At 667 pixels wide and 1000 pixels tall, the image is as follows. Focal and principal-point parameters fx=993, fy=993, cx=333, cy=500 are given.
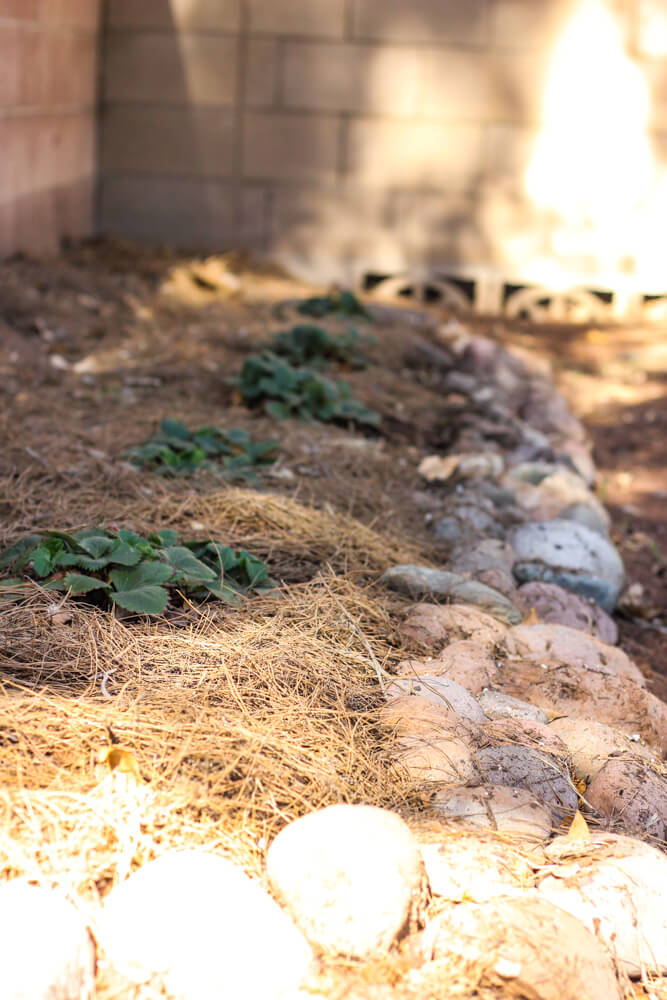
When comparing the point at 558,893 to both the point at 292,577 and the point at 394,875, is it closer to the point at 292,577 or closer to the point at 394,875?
the point at 394,875

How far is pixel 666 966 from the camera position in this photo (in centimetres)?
149

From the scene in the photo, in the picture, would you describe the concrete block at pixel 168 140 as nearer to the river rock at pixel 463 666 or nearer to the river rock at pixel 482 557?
the river rock at pixel 482 557

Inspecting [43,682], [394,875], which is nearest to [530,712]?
[394,875]

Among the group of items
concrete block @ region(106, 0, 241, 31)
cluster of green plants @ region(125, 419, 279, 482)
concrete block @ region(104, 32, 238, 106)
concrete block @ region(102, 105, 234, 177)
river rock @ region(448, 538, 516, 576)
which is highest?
concrete block @ region(106, 0, 241, 31)

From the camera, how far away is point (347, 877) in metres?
1.39

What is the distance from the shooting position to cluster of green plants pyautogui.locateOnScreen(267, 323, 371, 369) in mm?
4250

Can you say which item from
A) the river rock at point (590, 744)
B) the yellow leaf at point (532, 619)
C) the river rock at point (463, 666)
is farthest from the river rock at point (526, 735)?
the yellow leaf at point (532, 619)

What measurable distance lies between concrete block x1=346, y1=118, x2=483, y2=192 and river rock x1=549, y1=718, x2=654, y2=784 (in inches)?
191

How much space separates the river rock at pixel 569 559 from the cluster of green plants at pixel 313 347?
1.51m

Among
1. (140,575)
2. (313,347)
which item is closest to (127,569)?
(140,575)

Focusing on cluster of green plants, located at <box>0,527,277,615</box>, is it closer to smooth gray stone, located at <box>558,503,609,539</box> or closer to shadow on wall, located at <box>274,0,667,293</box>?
smooth gray stone, located at <box>558,503,609,539</box>

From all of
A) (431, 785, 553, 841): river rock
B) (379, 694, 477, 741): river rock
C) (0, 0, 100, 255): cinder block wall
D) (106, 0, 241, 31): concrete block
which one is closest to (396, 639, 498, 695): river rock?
(379, 694, 477, 741): river rock

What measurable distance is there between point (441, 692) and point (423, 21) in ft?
16.9

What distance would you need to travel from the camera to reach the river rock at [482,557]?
2.72 metres
